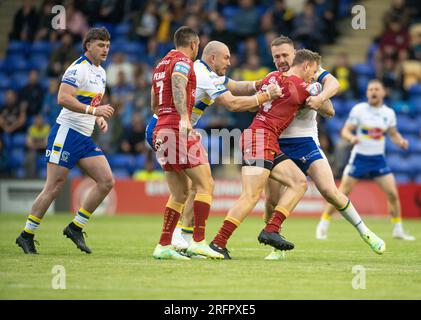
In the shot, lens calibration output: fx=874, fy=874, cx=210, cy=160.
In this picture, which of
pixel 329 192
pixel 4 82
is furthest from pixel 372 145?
pixel 4 82

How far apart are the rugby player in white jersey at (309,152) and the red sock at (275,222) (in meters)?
0.54

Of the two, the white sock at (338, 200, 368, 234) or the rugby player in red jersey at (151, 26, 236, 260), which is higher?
the rugby player in red jersey at (151, 26, 236, 260)

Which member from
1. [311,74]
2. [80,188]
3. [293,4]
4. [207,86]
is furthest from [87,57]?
[293,4]

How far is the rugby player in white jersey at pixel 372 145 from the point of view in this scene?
1598 cm

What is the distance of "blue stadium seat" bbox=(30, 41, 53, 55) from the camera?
86.0 feet

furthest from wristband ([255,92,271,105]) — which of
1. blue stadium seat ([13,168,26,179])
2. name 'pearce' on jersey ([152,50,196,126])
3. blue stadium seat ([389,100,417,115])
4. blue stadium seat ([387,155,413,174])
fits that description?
blue stadium seat ([389,100,417,115])

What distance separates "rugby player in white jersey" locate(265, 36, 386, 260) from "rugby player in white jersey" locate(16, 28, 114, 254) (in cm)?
224

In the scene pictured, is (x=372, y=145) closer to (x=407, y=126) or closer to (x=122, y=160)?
(x=407, y=126)

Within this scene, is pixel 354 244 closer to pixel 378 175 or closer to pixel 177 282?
pixel 378 175

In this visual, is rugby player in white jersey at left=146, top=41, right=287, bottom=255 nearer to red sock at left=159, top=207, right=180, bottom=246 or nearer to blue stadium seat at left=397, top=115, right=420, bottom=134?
red sock at left=159, top=207, right=180, bottom=246

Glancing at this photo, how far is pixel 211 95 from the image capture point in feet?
34.4

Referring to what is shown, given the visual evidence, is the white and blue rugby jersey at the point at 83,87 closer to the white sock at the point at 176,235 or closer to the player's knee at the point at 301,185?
the white sock at the point at 176,235

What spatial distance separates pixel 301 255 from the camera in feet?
37.9
